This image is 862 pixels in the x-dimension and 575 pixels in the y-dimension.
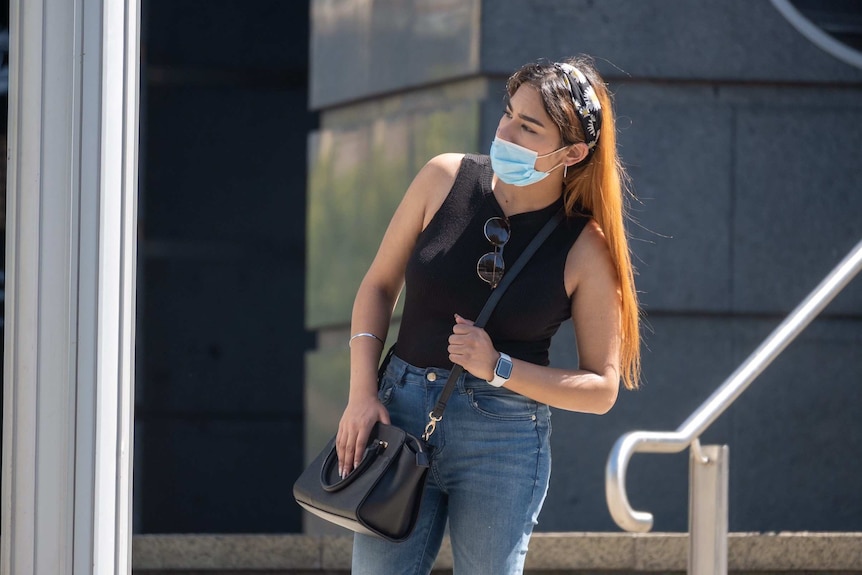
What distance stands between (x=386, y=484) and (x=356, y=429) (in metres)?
0.13

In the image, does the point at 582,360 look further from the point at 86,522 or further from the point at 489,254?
the point at 86,522

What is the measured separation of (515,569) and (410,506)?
281mm

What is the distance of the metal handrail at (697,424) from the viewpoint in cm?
273

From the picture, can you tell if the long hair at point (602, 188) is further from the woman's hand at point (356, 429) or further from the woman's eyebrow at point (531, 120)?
the woman's hand at point (356, 429)

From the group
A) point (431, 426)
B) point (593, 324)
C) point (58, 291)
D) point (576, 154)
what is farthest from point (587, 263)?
point (58, 291)

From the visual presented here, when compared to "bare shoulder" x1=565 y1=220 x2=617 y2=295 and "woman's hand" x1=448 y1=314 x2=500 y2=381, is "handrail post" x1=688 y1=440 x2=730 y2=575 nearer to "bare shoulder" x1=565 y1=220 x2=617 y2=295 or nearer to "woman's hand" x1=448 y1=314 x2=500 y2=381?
"bare shoulder" x1=565 y1=220 x2=617 y2=295

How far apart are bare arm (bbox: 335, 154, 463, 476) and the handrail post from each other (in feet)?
3.17

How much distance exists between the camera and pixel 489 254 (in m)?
2.47

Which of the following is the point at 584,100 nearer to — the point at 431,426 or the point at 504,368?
the point at 504,368

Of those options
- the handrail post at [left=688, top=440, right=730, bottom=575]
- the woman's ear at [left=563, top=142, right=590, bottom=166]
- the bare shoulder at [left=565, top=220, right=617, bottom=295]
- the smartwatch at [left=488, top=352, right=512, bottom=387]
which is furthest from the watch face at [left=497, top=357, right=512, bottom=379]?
the handrail post at [left=688, top=440, right=730, bottom=575]

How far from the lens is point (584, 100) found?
8.23 ft

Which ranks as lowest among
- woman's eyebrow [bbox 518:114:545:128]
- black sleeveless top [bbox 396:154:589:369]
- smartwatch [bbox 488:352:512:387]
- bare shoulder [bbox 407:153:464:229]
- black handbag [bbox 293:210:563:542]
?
black handbag [bbox 293:210:563:542]

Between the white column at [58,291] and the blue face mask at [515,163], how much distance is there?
778 mm

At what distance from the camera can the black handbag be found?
7.64 ft
